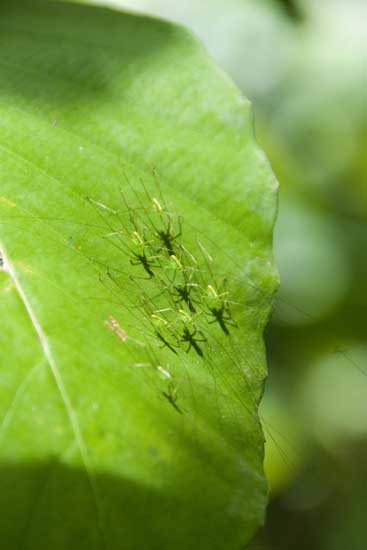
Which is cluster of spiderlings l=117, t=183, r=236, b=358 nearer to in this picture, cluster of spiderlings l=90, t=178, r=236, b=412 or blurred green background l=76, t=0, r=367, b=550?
cluster of spiderlings l=90, t=178, r=236, b=412

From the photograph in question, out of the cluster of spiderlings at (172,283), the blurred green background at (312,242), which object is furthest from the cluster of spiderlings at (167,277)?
the blurred green background at (312,242)

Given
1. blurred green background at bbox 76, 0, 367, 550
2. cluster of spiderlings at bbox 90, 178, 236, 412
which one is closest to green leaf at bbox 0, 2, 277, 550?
cluster of spiderlings at bbox 90, 178, 236, 412

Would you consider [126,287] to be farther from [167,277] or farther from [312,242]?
[312,242]

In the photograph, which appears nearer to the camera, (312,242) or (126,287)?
(126,287)

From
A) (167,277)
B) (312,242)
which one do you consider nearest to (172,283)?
(167,277)

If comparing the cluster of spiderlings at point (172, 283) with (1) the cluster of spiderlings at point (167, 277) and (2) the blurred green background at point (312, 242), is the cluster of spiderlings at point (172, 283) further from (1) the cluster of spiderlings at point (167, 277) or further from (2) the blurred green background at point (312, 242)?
(2) the blurred green background at point (312, 242)
